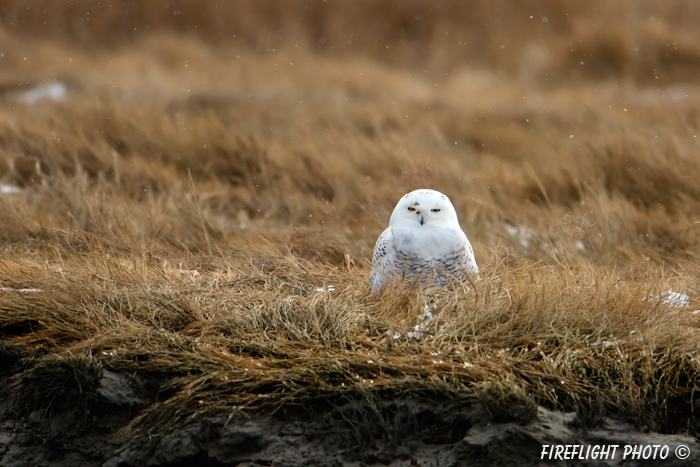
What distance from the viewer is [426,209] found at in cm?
280

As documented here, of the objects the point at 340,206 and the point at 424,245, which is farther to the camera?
the point at 340,206

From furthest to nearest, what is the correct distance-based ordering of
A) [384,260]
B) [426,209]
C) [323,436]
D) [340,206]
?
[340,206], [384,260], [426,209], [323,436]

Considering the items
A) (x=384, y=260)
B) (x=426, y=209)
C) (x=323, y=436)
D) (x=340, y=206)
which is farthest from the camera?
(x=340, y=206)

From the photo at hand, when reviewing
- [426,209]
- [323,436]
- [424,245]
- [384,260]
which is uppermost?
[426,209]

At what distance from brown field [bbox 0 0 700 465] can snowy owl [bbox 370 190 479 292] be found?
98mm

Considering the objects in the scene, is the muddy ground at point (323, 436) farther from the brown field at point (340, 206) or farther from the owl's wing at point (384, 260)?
the owl's wing at point (384, 260)

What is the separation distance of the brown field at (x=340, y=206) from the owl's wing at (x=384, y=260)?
8 cm

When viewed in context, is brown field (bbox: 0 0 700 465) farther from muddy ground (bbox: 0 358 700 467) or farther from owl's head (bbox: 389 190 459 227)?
owl's head (bbox: 389 190 459 227)

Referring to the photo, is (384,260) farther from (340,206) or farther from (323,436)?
(340,206)

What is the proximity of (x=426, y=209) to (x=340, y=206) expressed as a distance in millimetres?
2760

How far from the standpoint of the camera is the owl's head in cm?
→ 280

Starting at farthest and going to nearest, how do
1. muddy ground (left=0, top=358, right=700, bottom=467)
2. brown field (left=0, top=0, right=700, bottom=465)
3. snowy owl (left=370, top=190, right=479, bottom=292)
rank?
snowy owl (left=370, top=190, right=479, bottom=292)
brown field (left=0, top=0, right=700, bottom=465)
muddy ground (left=0, top=358, right=700, bottom=467)

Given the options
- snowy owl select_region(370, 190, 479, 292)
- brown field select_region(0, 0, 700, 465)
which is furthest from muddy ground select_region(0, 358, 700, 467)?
snowy owl select_region(370, 190, 479, 292)

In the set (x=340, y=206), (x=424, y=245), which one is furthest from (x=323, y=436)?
(x=340, y=206)
